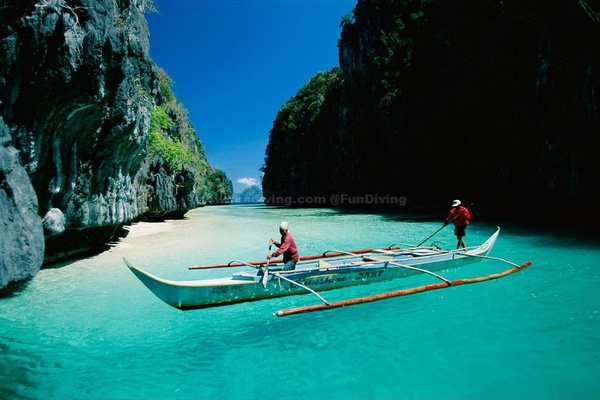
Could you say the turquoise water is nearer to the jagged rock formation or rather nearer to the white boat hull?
the white boat hull

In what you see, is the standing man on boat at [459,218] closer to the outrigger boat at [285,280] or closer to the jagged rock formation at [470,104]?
the outrigger boat at [285,280]

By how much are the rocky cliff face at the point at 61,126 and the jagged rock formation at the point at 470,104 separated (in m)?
19.5

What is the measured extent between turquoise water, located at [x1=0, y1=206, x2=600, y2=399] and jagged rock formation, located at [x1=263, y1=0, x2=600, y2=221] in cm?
1352

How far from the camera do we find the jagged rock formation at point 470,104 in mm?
16922

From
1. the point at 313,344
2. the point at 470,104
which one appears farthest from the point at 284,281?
the point at 470,104


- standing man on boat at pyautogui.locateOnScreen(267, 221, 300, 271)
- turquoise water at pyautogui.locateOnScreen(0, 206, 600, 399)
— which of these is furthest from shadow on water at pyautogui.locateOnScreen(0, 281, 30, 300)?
standing man on boat at pyautogui.locateOnScreen(267, 221, 300, 271)

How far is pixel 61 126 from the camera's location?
7.89 meters

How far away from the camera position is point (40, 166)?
24.4 ft

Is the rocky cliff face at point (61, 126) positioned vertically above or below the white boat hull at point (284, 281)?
above

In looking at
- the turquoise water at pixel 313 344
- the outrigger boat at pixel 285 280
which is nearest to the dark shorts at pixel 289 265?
the outrigger boat at pixel 285 280

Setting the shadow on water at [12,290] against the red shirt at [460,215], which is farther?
the red shirt at [460,215]

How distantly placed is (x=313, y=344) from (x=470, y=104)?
2619 cm

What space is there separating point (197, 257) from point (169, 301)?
5.77 metres

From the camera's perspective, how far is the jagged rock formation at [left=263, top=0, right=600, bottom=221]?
1692 centimetres
